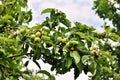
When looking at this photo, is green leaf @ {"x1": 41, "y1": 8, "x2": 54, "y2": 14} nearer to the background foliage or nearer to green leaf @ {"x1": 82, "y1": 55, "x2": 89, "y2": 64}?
the background foliage

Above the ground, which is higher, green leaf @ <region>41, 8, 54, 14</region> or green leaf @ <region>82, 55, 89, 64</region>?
green leaf @ <region>41, 8, 54, 14</region>

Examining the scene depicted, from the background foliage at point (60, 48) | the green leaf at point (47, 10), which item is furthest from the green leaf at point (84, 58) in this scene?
the green leaf at point (47, 10)

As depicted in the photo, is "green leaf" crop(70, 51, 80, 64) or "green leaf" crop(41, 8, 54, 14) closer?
"green leaf" crop(70, 51, 80, 64)

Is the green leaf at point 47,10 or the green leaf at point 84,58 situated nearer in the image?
the green leaf at point 84,58

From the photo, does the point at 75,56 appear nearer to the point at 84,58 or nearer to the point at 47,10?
the point at 84,58

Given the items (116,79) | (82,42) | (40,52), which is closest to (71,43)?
(82,42)

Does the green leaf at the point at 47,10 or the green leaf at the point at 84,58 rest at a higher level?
the green leaf at the point at 47,10

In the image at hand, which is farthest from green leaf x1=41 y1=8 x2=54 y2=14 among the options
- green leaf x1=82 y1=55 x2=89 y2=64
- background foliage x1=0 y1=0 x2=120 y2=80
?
green leaf x1=82 y1=55 x2=89 y2=64

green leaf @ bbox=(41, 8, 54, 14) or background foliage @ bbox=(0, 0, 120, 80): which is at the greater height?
green leaf @ bbox=(41, 8, 54, 14)

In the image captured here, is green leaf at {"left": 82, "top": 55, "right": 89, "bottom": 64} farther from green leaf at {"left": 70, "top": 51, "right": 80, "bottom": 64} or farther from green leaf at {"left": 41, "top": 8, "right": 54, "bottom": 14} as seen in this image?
green leaf at {"left": 41, "top": 8, "right": 54, "bottom": 14}

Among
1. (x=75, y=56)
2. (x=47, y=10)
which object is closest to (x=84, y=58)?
(x=75, y=56)

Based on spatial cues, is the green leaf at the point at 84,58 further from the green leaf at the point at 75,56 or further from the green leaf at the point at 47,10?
the green leaf at the point at 47,10

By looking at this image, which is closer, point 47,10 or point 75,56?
point 75,56

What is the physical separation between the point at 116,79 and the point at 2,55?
47.8 ft
